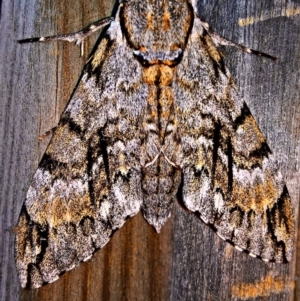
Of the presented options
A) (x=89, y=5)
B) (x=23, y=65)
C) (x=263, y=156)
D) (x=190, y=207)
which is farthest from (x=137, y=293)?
(x=89, y=5)

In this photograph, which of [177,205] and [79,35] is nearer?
[79,35]

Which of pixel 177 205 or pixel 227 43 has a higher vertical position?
pixel 227 43

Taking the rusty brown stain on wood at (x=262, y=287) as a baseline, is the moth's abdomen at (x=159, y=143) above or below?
above

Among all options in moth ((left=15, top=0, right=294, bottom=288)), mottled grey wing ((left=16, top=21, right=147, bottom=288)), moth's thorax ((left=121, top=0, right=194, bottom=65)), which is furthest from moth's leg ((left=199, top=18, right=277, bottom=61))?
mottled grey wing ((left=16, top=21, right=147, bottom=288))

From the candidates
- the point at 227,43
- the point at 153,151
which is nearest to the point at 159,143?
Result: the point at 153,151

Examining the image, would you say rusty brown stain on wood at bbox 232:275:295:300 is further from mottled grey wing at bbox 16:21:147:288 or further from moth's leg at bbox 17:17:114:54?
moth's leg at bbox 17:17:114:54

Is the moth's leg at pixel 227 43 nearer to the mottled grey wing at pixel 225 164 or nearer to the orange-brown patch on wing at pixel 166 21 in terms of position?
the mottled grey wing at pixel 225 164

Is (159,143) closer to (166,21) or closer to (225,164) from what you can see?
(225,164)

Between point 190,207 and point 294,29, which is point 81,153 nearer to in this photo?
point 190,207

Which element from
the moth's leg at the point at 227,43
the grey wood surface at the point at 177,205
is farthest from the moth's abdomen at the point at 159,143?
the moth's leg at the point at 227,43
